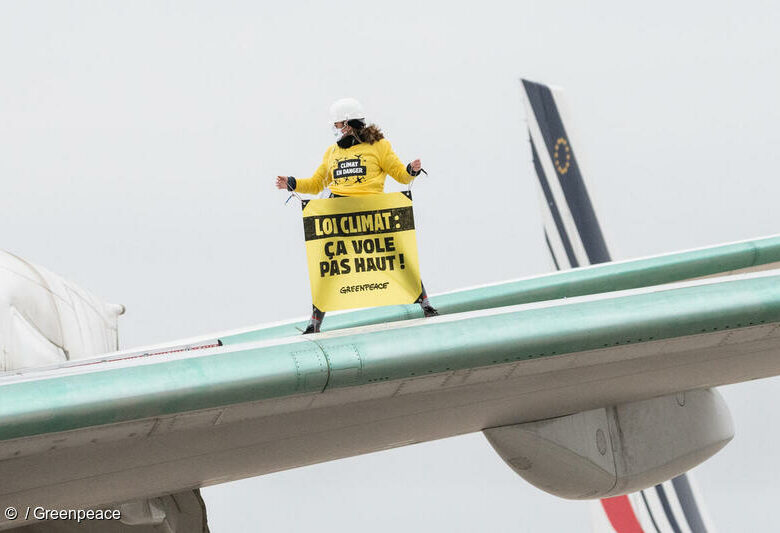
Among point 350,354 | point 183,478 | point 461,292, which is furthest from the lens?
point 461,292

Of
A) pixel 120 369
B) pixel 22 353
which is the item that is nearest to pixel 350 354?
pixel 120 369

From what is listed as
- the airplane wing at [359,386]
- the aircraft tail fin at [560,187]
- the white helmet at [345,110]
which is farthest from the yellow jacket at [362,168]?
the aircraft tail fin at [560,187]

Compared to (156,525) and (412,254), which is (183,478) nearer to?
(156,525)

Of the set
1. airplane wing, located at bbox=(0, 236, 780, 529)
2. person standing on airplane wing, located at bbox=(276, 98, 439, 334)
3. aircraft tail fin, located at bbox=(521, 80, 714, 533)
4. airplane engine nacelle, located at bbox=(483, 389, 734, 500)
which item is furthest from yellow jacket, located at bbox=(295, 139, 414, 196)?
aircraft tail fin, located at bbox=(521, 80, 714, 533)

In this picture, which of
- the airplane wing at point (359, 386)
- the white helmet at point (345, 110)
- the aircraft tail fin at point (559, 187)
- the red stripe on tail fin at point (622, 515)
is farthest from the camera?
the aircraft tail fin at point (559, 187)

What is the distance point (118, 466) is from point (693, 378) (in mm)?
5813

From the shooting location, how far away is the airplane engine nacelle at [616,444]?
10953 millimetres

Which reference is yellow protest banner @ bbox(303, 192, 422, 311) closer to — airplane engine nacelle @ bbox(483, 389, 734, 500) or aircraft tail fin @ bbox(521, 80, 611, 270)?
airplane engine nacelle @ bbox(483, 389, 734, 500)

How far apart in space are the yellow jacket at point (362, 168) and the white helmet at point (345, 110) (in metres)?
0.25

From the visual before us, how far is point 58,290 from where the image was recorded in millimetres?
10352

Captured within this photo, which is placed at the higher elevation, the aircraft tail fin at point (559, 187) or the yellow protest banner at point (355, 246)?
the aircraft tail fin at point (559, 187)

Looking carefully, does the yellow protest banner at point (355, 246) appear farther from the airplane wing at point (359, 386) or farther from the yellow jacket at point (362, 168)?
the airplane wing at point (359, 386)

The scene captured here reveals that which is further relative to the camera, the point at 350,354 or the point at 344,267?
the point at 344,267

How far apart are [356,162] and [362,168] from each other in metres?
0.07
